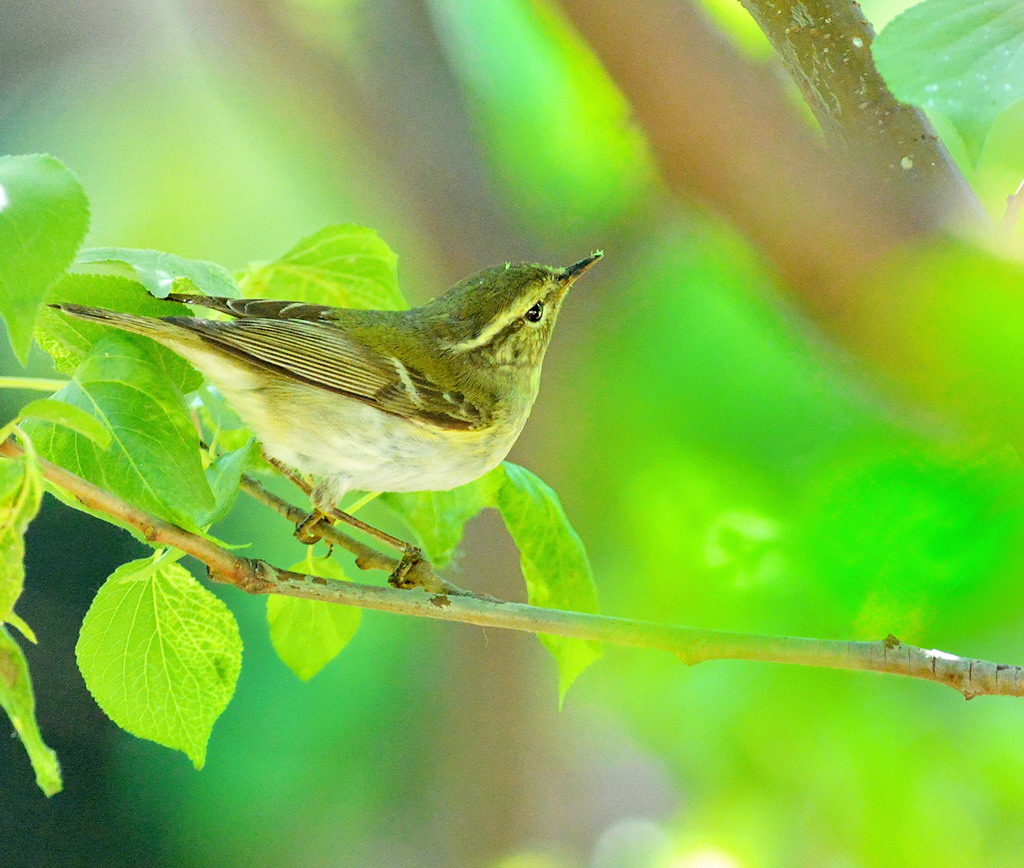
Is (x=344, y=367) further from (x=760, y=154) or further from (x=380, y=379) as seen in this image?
(x=760, y=154)

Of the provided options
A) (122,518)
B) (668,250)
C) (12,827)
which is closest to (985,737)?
(668,250)

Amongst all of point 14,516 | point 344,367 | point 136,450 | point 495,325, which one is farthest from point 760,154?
point 14,516

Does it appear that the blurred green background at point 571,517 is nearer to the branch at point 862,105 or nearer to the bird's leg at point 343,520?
the branch at point 862,105

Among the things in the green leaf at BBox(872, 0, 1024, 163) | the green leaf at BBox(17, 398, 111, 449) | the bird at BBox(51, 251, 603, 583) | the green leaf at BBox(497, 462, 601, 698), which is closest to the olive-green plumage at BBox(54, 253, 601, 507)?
the bird at BBox(51, 251, 603, 583)

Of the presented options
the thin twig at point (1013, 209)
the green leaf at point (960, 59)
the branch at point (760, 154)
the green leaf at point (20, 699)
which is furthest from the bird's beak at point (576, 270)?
the green leaf at point (20, 699)

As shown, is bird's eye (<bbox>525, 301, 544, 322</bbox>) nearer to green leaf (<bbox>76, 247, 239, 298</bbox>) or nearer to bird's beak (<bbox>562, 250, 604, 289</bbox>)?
bird's beak (<bbox>562, 250, 604, 289</bbox>)
